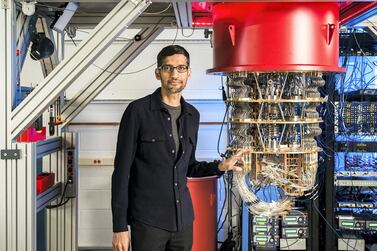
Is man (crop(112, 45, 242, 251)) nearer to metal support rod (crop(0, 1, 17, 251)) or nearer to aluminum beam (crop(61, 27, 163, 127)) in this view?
metal support rod (crop(0, 1, 17, 251))

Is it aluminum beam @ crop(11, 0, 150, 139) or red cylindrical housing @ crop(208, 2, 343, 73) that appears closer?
red cylindrical housing @ crop(208, 2, 343, 73)

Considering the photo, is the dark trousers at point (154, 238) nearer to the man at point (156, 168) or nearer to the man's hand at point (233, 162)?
the man at point (156, 168)

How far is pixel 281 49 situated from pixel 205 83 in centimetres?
243

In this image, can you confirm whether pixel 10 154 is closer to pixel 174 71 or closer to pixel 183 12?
pixel 174 71

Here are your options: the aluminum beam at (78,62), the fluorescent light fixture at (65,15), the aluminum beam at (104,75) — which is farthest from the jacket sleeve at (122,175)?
the aluminum beam at (104,75)

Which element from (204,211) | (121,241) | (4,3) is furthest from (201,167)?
(4,3)

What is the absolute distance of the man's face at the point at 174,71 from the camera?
1934 mm

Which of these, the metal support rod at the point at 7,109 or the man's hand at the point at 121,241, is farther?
the metal support rod at the point at 7,109

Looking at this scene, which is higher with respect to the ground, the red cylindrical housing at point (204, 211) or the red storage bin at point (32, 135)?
the red storage bin at point (32, 135)

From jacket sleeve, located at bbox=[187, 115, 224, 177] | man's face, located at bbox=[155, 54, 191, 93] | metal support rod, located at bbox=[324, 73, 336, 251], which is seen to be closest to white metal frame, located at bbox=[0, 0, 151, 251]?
man's face, located at bbox=[155, 54, 191, 93]

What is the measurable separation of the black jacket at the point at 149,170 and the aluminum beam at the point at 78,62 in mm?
306

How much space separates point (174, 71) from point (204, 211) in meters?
1.61

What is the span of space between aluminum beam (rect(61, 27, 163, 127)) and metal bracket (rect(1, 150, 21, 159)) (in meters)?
0.94

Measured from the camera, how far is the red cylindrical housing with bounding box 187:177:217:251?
3191 millimetres
